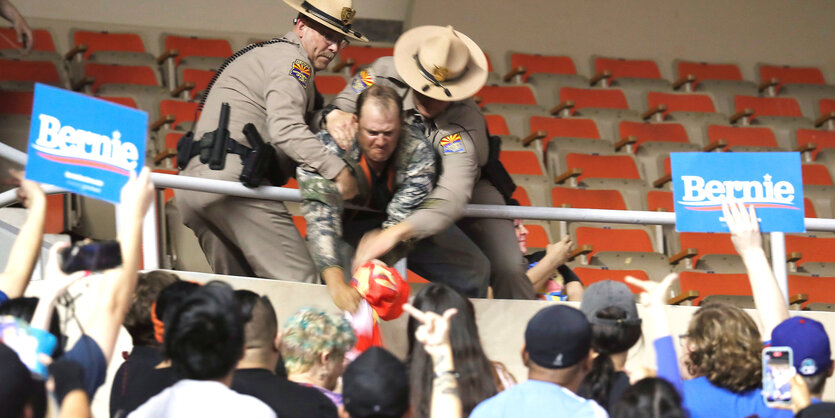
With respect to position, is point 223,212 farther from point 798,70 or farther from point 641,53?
point 798,70

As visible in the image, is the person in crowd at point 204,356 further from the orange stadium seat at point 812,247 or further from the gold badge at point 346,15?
the orange stadium seat at point 812,247

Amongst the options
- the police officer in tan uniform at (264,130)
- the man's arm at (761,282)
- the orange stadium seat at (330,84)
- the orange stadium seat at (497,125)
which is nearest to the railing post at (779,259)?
the man's arm at (761,282)

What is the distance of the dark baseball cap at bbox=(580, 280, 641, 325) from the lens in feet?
9.62

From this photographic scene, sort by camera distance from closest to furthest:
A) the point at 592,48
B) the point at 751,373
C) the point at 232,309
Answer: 1. the point at 232,309
2. the point at 751,373
3. the point at 592,48


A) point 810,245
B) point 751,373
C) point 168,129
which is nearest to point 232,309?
point 751,373

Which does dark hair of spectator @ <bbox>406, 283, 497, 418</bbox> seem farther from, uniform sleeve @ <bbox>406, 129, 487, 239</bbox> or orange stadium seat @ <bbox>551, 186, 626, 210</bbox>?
orange stadium seat @ <bbox>551, 186, 626, 210</bbox>

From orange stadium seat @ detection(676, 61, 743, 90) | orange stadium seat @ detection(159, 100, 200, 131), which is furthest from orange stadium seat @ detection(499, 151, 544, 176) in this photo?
orange stadium seat @ detection(676, 61, 743, 90)

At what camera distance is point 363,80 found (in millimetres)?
4242

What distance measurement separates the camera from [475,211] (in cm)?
415

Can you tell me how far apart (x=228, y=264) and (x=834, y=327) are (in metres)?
2.45

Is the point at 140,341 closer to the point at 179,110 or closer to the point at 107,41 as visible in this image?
the point at 179,110

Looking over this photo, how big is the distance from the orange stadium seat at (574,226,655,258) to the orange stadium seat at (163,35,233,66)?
11.2 ft

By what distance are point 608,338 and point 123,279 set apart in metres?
1.28

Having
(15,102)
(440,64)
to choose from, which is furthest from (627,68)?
(440,64)
